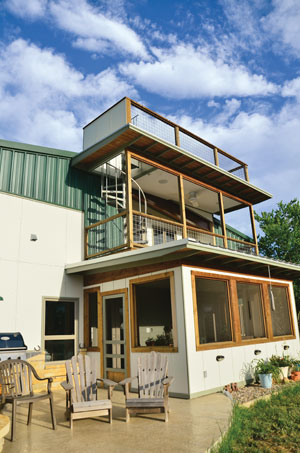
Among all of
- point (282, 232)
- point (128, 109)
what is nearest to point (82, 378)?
point (128, 109)

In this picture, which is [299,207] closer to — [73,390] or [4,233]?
[4,233]

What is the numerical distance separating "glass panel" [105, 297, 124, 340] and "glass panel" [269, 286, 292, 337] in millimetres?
4741

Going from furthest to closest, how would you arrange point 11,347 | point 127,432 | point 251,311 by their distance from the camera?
point 251,311 < point 11,347 < point 127,432

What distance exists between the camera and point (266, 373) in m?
8.20

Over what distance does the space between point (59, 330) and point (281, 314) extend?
6643 mm

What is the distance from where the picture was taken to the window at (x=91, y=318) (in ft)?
30.1

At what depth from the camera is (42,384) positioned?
782 centimetres

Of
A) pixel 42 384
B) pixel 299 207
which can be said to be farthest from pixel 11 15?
pixel 299 207

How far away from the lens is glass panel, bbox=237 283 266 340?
10023mm

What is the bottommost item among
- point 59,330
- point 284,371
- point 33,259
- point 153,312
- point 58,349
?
point 284,371

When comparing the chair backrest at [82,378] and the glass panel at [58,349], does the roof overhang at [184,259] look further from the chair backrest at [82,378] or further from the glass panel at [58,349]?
the chair backrest at [82,378]

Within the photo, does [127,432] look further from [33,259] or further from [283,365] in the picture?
[283,365]

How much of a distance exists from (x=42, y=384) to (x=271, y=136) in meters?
20.0

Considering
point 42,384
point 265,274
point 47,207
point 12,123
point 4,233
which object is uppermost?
point 12,123
